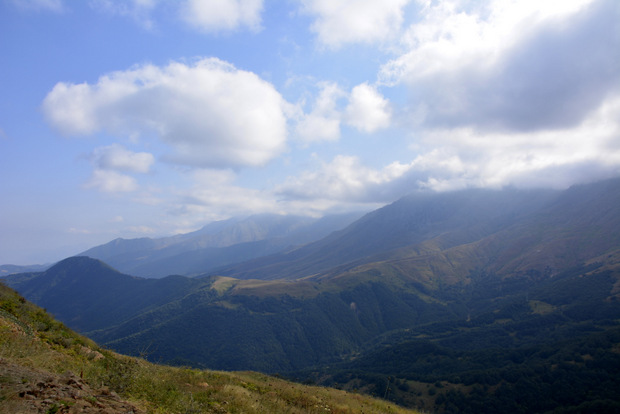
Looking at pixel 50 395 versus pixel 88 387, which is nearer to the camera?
pixel 50 395

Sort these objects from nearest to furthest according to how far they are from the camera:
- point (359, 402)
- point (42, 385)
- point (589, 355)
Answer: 1. point (42, 385)
2. point (359, 402)
3. point (589, 355)

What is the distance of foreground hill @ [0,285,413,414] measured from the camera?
36.1ft

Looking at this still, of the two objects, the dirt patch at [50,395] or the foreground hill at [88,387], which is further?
the foreground hill at [88,387]

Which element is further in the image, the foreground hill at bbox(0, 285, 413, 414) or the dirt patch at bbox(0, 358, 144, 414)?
the foreground hill at bbox(0, 285, 413, 414)

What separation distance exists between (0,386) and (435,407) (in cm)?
10207

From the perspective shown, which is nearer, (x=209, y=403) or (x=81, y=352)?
(x=209, y=403)

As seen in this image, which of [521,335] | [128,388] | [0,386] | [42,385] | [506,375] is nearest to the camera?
[0,386]

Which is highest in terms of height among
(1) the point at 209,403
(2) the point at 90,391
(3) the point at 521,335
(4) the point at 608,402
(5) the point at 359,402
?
(2) the point at 90,391

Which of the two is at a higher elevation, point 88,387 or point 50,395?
point 50,395

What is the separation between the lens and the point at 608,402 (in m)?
69.2

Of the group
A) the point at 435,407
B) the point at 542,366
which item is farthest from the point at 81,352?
the point at 542,366

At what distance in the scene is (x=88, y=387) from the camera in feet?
42.6

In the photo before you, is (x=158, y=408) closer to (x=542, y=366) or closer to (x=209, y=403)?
(x=209, y=403)

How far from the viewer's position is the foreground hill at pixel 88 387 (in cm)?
1099
